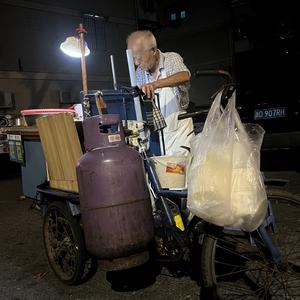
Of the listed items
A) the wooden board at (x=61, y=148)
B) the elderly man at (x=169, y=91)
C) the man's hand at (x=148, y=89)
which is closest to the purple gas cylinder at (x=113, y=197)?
the man's hand at (x=148, y=89)

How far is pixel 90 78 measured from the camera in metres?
15.9

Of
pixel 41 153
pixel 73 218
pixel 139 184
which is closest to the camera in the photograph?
pixel 139 184

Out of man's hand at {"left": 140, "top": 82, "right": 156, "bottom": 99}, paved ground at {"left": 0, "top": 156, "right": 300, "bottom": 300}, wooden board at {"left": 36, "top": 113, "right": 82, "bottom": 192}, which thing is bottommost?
paved ground at {"left": 0, "top": 156, "right": 300, "bottom": 300}

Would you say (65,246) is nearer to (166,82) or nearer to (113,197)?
(113,197)

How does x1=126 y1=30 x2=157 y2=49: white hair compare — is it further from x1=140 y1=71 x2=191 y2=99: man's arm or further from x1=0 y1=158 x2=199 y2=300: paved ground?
x1=0 y1=158 x2=199 y2=300: paved ground

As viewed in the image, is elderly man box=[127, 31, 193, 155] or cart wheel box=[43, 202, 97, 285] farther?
elderly man box=[127, 31, 193, 155]

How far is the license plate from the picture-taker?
25.2 feet

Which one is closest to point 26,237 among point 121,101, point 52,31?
point 121,101

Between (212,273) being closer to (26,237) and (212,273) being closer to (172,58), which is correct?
(172,58)

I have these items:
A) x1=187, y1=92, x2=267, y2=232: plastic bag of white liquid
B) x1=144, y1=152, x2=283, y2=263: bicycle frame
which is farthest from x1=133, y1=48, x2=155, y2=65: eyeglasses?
x1=187, y1=92, x2=267, y2=232: plastic bag of white liquid

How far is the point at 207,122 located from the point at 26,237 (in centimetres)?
347

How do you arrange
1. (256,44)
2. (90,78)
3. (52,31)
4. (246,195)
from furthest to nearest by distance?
(90,78) < (52,31) < (256,44) < (246,195)

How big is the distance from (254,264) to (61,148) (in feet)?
6.00

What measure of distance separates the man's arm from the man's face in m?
0.37
